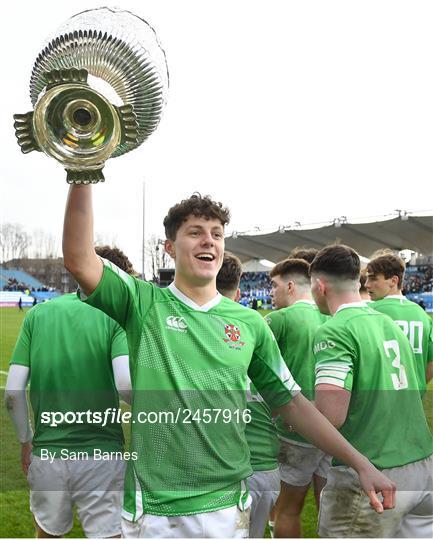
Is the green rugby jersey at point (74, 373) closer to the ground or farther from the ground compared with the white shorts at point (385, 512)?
farther from the ground

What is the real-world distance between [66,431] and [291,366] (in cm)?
142

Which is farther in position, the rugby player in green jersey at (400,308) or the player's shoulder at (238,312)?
the rugby player in green jersey at (400,308)

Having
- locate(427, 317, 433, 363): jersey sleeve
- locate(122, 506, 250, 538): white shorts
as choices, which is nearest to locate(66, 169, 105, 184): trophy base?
locate(122, 506, 250, 538): white shorts

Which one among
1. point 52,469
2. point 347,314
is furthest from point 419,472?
point 52,469

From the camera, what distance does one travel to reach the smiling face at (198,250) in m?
2.09

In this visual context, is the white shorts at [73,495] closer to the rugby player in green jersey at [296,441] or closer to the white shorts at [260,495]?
the white shorts at [260,495]

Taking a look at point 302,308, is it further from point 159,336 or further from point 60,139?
point 60,139

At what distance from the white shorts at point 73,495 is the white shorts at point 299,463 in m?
1.25

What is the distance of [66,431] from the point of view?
2578 millimetres

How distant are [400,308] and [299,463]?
1103 mm

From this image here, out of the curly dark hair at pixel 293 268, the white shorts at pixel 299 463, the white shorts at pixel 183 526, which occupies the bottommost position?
the white shorts at pixel 299 463

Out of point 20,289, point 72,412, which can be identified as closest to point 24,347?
point 72,412

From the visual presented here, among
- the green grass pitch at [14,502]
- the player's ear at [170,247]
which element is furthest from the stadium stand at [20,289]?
the player's ear at [170,247]

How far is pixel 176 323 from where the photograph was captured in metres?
2.06
